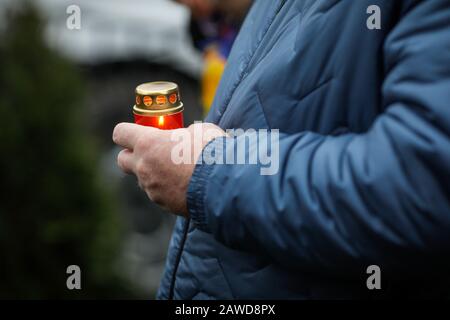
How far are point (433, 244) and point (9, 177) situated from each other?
12.8ft

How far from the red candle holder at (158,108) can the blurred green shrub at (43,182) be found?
3.24 meters

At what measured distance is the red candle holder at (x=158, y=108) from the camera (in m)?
1.47

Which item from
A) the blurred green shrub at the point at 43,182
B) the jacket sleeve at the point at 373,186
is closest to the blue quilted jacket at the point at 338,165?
the jacket sleeve at the point at 373,186

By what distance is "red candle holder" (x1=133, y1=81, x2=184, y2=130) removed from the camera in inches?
57.7

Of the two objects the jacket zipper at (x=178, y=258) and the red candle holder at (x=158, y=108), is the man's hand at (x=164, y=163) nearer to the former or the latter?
the red candle holder at (x=158, y=108)

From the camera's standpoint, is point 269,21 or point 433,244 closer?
point 433,244

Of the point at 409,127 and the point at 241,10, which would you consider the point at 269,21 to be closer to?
the point at 409,127

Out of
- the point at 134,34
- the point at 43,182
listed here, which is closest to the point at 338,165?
the point at 43,182

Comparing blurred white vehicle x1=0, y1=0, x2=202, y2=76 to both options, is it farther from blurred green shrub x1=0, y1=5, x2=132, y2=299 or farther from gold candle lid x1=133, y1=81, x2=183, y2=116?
gold candle lid x1=133, y1=81, x2=183, y2=116

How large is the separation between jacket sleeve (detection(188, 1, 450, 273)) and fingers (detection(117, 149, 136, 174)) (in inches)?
8.3

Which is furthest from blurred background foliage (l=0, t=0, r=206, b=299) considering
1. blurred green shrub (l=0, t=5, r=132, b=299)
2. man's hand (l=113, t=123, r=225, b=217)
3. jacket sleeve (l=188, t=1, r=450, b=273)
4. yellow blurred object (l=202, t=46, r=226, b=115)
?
jacket sleeve (l=188, t=1, r=450, b=273)

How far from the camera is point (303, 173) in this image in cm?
118

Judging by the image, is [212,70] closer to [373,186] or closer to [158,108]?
[158,108]
